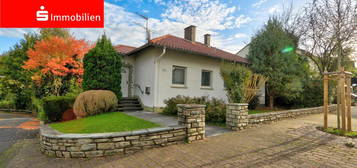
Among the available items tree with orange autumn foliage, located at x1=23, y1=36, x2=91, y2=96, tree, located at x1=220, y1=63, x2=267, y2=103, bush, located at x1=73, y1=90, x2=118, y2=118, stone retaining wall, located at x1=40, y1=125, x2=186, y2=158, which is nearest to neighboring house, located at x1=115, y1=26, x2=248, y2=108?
bush, located at x1=73, y1=90, x2=118, y2=118

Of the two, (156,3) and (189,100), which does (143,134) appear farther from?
(156,3)

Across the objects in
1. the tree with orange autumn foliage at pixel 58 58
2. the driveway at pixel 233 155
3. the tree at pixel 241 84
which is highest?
the tree with orange autumn foliage at pixel 58 58

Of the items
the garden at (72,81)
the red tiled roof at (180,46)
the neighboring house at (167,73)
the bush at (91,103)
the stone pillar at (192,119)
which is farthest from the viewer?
the neighboring house at (167,73)

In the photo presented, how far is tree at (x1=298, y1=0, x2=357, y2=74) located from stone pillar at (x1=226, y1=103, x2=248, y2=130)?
10.9 m

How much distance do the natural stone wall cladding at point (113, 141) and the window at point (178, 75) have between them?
4.83 metres

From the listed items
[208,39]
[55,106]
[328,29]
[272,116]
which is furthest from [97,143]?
[328,29]

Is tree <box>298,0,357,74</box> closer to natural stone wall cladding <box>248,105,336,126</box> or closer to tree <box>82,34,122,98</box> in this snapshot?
natural stone wall cladding <box>248,105,336,126</box>

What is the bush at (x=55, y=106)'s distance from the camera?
6535mm

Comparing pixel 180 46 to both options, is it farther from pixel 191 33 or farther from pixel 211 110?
pixel 191 33

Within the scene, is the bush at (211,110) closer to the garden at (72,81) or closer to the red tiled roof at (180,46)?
the garden at (72,81)

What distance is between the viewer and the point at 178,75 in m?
9.12

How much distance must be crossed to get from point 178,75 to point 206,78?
7.56 ft

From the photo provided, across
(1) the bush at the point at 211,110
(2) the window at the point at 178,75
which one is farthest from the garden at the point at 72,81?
(2) the window at the point at 178,75

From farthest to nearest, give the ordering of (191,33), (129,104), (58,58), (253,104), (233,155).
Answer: (191,33) < (253,104) < (58,58) < (129,104) < (233,155)
